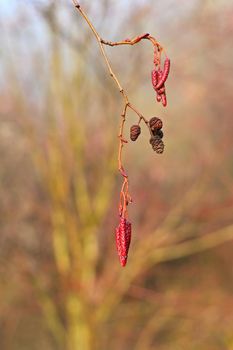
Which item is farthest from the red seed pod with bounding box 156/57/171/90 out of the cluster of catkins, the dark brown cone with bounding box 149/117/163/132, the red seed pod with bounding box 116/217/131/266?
the red seed pod with bounding box 116/217/131/266

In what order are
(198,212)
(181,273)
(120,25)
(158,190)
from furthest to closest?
1. (181,273)
2. (158,190)
3. (198,212)
4. (120,25)

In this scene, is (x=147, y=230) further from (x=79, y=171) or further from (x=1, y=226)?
(x=1, y=226)

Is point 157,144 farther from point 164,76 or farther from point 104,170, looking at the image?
point 104,170

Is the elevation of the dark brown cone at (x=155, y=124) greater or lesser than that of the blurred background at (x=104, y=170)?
lesser

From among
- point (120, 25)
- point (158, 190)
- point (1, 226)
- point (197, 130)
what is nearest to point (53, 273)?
point (1, 226)

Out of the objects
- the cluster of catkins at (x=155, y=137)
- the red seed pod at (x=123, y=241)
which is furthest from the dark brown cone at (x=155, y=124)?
the red seed pod at (x=123, y=241)

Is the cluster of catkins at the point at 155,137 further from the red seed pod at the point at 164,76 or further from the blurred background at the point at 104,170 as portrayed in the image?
the blurred background at the point at 104,170

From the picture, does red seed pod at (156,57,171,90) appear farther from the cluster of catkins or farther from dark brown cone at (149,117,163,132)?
dark brown cone at (149,117,163,132)

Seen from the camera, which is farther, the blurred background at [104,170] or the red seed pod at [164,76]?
the blurred background at [104,170]

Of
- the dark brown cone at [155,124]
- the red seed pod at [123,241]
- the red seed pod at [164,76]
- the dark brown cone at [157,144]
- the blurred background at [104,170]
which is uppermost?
the blurred background at [104,170]
